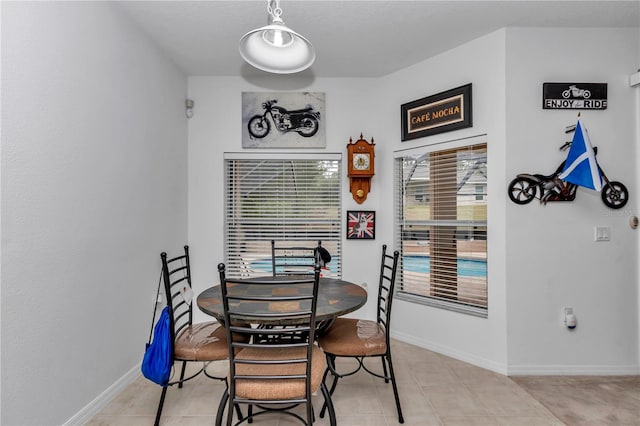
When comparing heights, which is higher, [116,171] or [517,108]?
[517,108]

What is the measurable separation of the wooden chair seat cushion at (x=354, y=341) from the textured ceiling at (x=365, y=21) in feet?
7.42

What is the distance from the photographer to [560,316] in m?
2.57

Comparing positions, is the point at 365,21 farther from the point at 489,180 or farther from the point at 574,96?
the point at 574,96

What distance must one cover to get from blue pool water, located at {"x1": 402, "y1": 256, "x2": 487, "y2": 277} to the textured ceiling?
6.34 ft

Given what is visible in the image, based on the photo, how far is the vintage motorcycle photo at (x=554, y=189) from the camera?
99.5 inches

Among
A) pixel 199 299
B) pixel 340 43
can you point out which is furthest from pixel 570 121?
pixel 199 299

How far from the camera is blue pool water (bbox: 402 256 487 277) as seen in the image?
9.22 feet

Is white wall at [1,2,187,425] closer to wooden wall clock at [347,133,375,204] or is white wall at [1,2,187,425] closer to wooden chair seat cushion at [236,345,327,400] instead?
wooden chair seat cushion at [236,345,327,400]

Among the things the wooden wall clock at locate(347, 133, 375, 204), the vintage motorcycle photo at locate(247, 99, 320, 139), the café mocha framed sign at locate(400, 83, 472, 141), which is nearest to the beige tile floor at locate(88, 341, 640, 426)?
the wooden wall clock at locate(347, 133, 375, 204)

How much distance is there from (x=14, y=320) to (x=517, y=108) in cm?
346

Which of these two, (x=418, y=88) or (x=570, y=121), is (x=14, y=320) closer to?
(x=418, y=88)

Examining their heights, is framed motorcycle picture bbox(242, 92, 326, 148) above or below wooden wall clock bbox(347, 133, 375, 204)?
above

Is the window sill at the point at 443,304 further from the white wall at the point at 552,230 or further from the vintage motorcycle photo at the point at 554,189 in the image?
the vintage motorcycle photo at the point at 554,189

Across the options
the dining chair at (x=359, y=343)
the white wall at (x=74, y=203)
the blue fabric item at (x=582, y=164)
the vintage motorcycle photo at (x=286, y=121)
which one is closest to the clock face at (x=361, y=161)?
the vintage motorcycle photo at (x=286, y=121)
